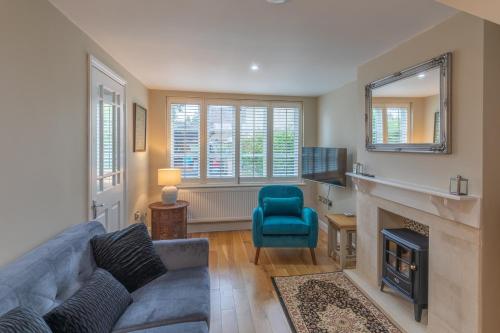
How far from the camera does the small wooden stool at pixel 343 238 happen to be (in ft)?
10.6

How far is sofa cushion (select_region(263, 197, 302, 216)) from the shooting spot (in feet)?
12.3

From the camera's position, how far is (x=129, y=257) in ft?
6.33

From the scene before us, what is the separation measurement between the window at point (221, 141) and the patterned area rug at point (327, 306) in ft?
7.33

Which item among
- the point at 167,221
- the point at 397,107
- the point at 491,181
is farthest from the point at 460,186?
the point at 167,221

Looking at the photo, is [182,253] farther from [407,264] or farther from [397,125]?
[397,125]

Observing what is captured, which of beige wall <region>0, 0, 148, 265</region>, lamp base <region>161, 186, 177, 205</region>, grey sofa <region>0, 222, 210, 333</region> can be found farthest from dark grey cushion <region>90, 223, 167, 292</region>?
lamp base <region>161, 186, 177, 205</region>

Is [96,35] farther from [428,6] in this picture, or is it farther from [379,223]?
[379,223]

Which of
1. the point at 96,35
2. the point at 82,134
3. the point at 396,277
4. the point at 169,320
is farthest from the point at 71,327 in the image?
the point at 396,277

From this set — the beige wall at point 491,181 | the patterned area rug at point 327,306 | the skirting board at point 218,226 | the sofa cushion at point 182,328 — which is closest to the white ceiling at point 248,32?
the beige wall at point 491,181

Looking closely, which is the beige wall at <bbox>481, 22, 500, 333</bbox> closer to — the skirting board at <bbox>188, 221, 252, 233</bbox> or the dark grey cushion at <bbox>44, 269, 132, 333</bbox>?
the dark grey cushion at <bbox>44, 269, 132, 333</bbox>

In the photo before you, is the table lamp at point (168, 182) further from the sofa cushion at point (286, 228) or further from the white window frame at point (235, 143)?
the sofa cushion at point (286, 228)

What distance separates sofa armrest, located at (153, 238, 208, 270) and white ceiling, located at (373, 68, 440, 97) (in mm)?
2162

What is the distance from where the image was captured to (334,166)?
3828mm

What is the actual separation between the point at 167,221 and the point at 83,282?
1.98 m
